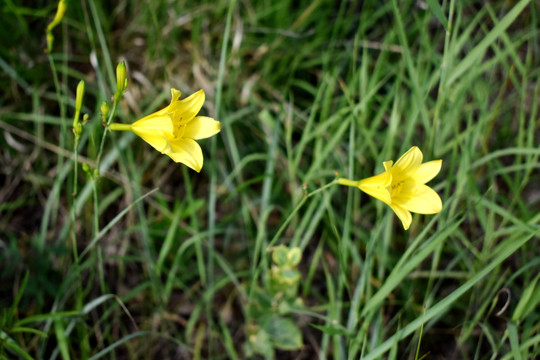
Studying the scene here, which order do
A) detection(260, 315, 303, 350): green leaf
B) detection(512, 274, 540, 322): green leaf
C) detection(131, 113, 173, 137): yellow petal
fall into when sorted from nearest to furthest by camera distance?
detection(131, 113, 173, 137): yellow petal, detection(512, 274, 540, 322): green leaf, detection(260, 315, 303, 350): green leaf

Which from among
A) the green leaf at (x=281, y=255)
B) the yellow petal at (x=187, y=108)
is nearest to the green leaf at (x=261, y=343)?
the green leaf at (x=281, y=255)

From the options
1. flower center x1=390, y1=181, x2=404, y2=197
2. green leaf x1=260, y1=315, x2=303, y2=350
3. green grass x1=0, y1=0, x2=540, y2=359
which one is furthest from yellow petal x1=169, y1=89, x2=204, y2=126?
green leaf x1=260, y1=315, x2=303, y2=350

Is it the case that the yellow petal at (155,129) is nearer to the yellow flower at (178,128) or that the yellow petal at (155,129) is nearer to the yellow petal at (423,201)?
the yellow flower at (178,128)

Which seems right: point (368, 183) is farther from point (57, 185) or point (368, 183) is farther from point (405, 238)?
point (57, 185)

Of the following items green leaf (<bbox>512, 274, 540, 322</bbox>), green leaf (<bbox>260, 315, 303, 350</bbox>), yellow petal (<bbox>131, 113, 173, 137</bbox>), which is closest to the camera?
yellow petal (<bbox>131, 113, 173, 137</bbox>)

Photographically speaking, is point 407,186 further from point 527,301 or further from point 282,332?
point 282,332

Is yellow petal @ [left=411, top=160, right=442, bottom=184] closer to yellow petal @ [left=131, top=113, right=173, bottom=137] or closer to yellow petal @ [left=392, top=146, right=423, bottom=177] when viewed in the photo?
yellow petal @ [left=392, top=146, right=423, bottom=177]

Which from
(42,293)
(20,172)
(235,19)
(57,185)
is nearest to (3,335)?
(42,293)

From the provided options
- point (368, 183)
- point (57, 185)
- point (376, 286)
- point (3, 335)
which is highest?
point (368, 183)
